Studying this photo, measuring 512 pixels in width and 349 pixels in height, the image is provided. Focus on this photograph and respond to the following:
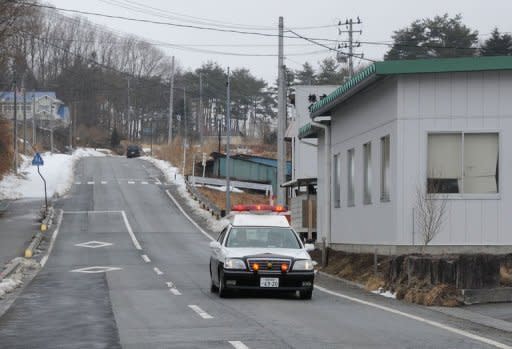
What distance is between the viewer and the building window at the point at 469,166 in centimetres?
2381

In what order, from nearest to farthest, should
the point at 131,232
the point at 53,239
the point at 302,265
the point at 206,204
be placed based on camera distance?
1. the point at 302,265
2. the point at 53,239
3. the point at 131,232
4. the point at 206,204

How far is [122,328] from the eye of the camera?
14109mm

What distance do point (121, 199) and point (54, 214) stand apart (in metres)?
10.5

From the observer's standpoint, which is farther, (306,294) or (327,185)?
(327,185)

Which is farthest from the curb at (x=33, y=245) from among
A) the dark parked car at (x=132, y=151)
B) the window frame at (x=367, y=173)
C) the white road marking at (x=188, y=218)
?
the dark parked car at (x=132, y=151)

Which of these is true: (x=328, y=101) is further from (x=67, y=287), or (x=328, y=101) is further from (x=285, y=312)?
(x=285, y=312)

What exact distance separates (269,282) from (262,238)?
1.79 metres

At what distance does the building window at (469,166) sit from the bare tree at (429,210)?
14 centimetres

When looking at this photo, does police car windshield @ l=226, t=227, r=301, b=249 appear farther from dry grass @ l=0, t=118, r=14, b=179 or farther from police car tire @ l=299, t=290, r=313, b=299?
dry grass @ l=0, t=118, r=14, b=179

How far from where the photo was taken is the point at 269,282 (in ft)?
62.8

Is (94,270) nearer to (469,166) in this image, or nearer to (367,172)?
(367,172)

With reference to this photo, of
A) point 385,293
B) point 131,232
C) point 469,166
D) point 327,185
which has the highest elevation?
point 469,166

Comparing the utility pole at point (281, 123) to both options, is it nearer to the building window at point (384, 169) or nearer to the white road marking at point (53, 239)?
the white road marking at point (53, 239)

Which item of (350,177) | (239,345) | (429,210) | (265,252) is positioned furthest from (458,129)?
(239,345)
